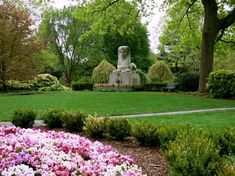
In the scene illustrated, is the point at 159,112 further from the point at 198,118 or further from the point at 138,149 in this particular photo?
the point at 138,149

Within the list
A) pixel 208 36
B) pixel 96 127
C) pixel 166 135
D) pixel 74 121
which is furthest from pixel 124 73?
pixel 166 135

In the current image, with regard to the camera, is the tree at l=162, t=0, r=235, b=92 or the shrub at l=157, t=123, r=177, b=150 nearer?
the shrub at l=157, t=123, r=177, b=150

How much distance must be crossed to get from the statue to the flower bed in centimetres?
2296

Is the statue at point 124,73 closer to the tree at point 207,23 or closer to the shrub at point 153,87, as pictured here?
the shrub at point 153,87

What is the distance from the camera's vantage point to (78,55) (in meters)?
48.6

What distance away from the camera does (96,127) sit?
805 centimetres

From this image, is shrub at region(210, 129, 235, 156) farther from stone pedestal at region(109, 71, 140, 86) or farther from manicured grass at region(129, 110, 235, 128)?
stone pedestal at region(109, 71, 140, 86)

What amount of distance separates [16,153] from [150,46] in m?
53.8

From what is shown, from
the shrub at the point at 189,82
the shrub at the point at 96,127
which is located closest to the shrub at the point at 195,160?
the shrub at the point at 96,127

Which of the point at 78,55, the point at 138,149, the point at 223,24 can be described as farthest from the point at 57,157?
the point at 78,55

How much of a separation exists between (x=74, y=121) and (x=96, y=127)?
1062 mm

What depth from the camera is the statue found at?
28.6 metres

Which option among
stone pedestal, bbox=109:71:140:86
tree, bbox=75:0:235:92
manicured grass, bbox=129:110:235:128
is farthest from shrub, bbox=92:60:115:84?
manicured grass, bbox=129:110:235:128

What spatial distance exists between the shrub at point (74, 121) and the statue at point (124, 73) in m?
19.3
